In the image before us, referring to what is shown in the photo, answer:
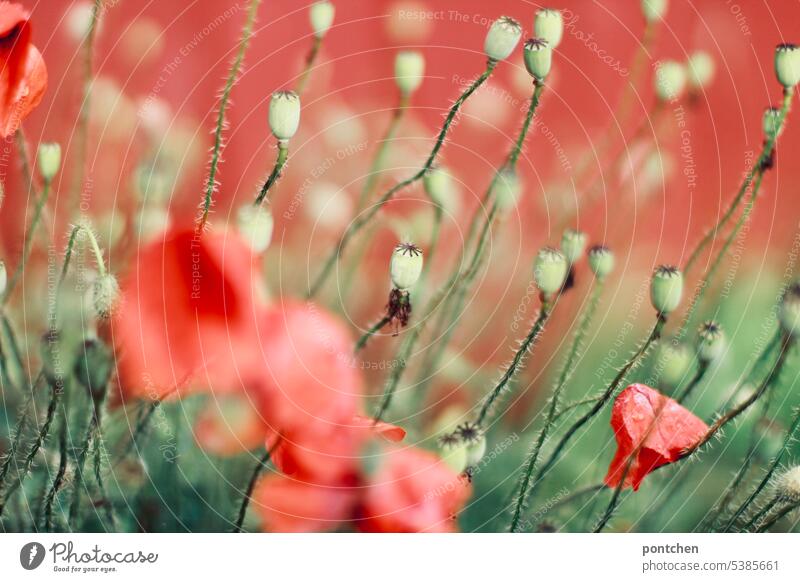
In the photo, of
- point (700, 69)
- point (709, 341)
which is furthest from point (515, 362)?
point (700, 69)

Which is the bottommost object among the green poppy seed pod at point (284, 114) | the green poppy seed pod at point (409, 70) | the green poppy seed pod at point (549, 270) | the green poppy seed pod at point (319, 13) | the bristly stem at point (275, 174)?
the green poppy seed pod at point (549, 270)

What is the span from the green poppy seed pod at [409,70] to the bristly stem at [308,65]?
56 millimetres

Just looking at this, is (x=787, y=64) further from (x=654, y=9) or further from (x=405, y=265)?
(x=405, y=265)

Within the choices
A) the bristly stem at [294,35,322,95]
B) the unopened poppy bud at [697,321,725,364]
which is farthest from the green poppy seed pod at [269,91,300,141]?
the unopened poppy bud at [697,321,725,364]

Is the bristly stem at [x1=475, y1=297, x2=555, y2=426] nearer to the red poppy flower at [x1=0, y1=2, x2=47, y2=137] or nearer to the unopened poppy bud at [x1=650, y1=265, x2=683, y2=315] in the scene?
the unopened poppy bud at [x1=650, y1=265, x2=683, y2=315]

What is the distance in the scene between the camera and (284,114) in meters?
0.58

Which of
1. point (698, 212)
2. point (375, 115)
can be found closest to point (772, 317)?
point (698, 212)

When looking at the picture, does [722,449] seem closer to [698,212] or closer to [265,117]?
[698,212]

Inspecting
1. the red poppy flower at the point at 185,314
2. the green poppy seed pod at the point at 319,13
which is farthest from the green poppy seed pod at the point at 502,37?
the red poppy flower at the point at 185,314

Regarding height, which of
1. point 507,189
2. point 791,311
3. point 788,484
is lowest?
point 788,484

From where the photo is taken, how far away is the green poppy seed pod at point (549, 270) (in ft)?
1.97

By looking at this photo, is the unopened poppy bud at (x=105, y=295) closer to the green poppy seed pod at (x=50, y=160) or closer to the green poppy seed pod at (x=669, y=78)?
the green poppy seed pod at (x=50, y=160)

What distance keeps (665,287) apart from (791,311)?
0.32 feet

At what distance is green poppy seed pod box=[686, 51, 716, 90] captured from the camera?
0.61m
